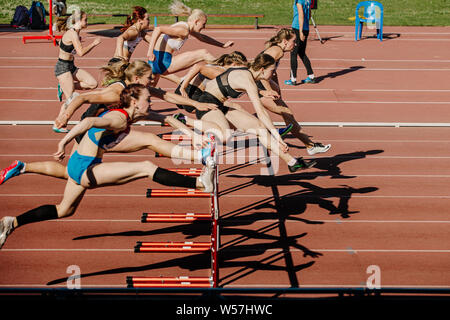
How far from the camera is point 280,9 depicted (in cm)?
2158

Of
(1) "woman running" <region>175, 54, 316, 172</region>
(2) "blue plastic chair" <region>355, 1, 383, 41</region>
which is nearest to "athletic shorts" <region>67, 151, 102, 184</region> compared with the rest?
(1) "woman running" <region>175, 54, 316, 172</region>

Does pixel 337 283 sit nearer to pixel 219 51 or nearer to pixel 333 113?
pixel 333 113

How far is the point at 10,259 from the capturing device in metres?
5.88

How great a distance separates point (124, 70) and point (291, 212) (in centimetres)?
256

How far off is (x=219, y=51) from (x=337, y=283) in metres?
11.2

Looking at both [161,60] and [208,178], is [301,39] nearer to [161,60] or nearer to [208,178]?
[161,60]

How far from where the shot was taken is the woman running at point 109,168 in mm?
5074

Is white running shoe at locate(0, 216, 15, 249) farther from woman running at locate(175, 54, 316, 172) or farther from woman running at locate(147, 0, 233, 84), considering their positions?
woman running at locate(147, 0, 233, 84)

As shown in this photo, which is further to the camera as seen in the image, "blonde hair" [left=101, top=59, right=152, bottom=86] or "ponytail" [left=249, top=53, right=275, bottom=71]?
"ponytail" [left=249, top=53, right=275, bottom=71]

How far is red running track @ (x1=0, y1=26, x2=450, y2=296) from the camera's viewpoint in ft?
18.7

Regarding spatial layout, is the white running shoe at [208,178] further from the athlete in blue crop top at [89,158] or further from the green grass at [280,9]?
the green grass at [280,9]

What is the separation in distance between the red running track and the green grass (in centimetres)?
849

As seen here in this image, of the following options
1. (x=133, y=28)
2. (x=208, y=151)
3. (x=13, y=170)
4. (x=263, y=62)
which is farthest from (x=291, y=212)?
(x=133, y=28)

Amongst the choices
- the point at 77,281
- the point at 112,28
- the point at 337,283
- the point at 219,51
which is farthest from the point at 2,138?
the point at 112,28
